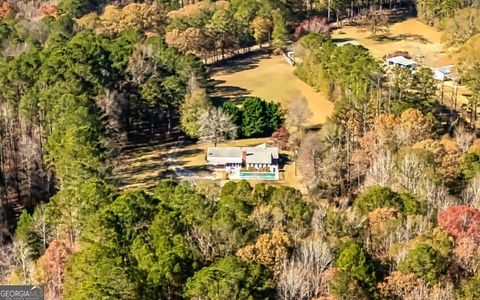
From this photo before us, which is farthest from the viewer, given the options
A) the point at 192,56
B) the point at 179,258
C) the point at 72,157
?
the point at 192,56

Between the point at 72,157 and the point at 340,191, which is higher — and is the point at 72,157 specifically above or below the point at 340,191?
above

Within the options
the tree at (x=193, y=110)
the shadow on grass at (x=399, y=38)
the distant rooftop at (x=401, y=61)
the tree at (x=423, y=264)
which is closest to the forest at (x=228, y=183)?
the tree at (x=423, y=264)

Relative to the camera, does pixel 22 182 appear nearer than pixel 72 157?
No

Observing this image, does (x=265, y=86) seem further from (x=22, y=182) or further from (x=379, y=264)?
(x=379, y=264)

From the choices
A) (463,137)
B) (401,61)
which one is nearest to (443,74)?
(401,61)

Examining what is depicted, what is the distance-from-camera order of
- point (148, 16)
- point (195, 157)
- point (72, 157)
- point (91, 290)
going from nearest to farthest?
point (91, 290)
point (72, 157)
point (195, 157)
point (148, 16)

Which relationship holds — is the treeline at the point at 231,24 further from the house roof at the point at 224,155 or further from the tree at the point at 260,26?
the house roof at the point at 224,155

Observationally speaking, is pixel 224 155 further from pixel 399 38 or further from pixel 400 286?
pixel 399 38

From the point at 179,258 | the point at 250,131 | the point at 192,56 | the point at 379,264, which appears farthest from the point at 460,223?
the point at 192,56
